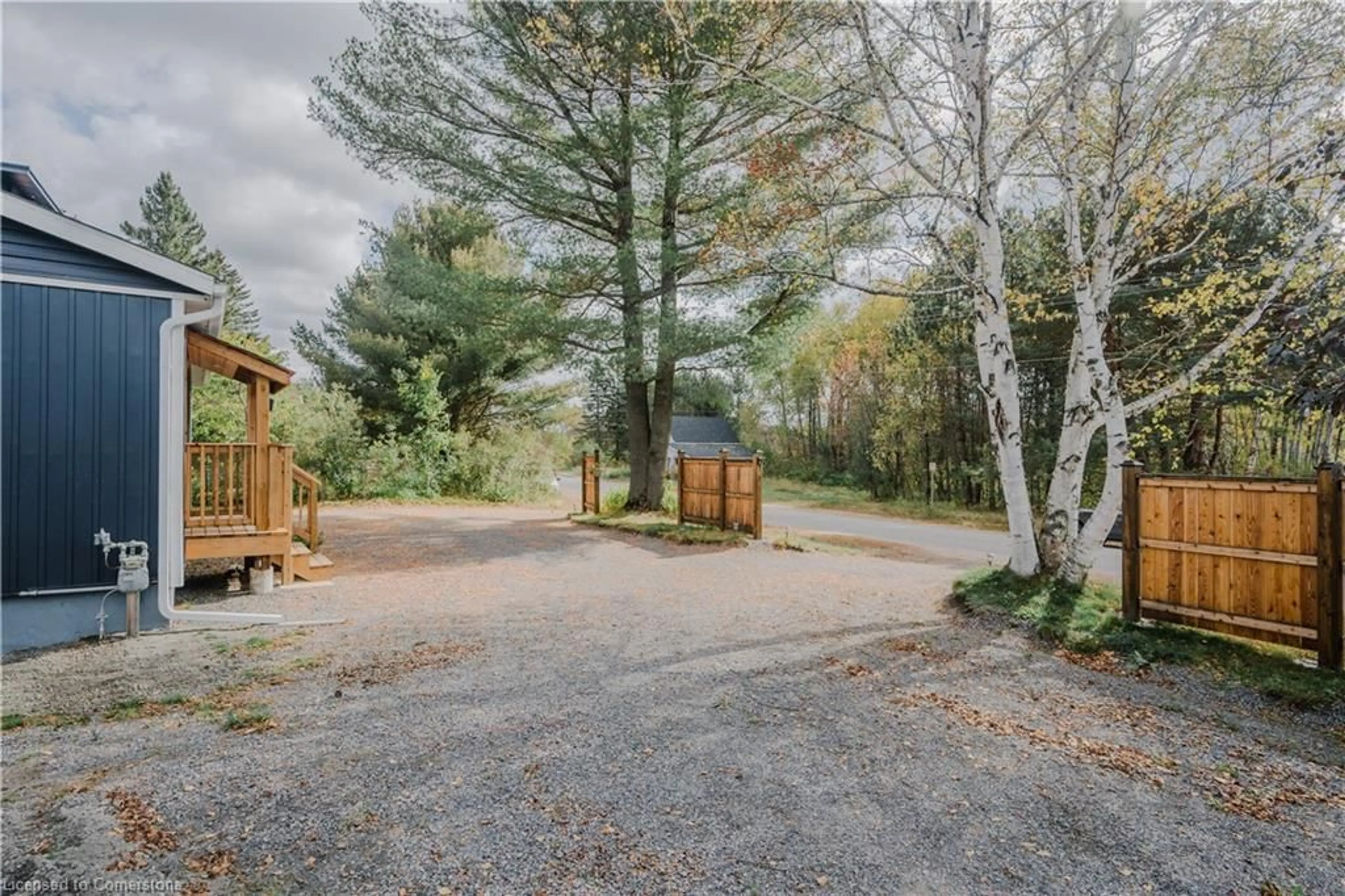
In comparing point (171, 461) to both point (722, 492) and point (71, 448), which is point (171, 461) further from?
point (722, 492)

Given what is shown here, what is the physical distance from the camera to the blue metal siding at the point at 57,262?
4.74m

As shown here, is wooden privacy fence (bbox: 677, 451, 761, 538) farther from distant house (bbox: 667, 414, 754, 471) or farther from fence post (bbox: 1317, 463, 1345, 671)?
distant house (bbox: 667, 414, 754, 471)

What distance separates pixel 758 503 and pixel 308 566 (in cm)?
633

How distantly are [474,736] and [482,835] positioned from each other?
0.91 meters

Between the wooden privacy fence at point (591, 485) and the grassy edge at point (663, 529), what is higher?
the wooden privacy fence at point (591, 485)

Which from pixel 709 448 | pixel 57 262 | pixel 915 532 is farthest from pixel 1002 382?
pixel 709 448

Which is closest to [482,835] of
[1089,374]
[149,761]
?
[149,761]

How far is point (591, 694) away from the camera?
153 inches

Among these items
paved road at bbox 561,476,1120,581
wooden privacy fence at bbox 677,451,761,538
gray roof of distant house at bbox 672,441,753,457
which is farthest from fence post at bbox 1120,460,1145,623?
gray roof of distant house at bbox 672,441,753,457

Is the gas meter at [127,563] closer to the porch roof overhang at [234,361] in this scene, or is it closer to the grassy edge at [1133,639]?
the porch roof overhang at [234,361]

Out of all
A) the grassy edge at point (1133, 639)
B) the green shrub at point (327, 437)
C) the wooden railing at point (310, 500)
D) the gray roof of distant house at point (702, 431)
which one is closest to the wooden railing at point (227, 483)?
the wooden railing at point (310, 500)

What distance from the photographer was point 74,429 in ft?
16.1

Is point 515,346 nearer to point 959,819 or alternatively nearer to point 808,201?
point 808,201

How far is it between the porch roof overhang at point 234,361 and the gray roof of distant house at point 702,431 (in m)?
27.8
